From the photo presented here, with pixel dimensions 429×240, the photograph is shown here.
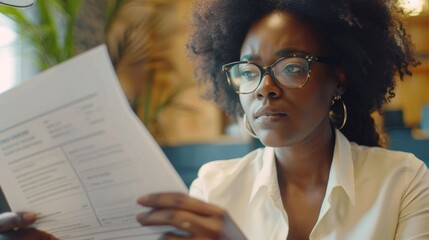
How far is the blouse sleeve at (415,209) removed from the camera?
36.5 inches

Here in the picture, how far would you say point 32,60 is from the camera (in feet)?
6.76

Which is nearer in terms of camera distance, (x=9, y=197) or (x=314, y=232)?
(x=9, y=197)

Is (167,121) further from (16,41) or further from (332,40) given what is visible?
(332,40)

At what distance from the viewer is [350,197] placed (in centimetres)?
98

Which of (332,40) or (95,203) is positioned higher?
(332,40)

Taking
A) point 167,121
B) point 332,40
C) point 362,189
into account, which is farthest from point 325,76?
point 167,121

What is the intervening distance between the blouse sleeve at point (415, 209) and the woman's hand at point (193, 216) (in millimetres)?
460

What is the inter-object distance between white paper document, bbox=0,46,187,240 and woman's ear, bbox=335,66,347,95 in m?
0.59

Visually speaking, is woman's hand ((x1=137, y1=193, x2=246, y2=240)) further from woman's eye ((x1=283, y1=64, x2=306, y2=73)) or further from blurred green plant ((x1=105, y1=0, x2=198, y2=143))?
blurred green plant ((x1=105, y1=0, x2=198, y2=143))

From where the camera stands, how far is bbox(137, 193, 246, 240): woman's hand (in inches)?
24.7

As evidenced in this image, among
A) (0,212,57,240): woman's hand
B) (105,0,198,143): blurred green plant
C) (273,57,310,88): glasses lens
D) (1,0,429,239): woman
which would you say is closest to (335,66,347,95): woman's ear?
(1,0,429,239): woman

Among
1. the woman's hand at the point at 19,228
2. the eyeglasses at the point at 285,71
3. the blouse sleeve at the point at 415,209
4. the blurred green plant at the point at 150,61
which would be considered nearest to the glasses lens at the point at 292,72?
the eyeglasses at the point at 285,71

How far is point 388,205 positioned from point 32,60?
1624 millimetres

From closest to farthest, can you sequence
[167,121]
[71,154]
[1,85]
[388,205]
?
[71,154] → [388,205] → [1,85] → [167,121]
